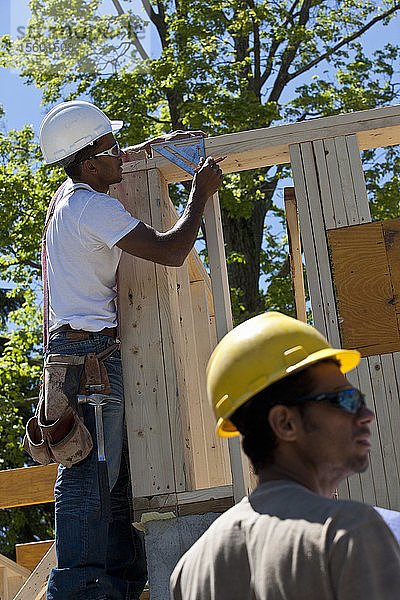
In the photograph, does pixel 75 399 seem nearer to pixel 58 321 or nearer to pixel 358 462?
pixel 58 321

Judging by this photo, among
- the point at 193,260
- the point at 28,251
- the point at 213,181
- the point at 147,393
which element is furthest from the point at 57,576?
the point at 28,251

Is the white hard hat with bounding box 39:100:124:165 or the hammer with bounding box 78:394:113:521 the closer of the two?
the hammer with bounding box 78:394:113:521

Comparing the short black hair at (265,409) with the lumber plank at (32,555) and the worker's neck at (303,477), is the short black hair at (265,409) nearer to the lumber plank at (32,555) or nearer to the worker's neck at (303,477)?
the worker's neck at (303,477)

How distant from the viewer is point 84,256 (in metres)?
3.95

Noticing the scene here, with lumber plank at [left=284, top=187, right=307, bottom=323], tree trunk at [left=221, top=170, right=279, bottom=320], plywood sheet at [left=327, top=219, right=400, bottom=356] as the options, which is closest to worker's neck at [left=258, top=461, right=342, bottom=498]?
plywood sheet at [left=327, top=219, right=400, bottom=356]

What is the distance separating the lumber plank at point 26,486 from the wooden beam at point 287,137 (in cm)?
372

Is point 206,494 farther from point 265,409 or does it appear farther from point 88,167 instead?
point 265,409

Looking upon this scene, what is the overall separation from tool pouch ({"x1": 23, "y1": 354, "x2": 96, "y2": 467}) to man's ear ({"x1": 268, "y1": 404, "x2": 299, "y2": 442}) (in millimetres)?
1919

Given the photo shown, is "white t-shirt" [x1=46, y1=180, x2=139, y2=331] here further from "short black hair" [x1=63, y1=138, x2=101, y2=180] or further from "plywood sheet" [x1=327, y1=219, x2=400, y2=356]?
"plywood sheet" [x1=327, y1=219, x2=400, y2=356]

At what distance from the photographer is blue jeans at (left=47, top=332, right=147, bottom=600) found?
11.7ft

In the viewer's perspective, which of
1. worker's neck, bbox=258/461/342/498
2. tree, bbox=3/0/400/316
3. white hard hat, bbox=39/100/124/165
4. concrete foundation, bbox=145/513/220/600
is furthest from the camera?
tree, bbox=3/0/400/316

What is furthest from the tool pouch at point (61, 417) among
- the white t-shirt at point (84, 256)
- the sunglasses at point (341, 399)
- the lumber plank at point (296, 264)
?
the lumber plank at point (296, 264)

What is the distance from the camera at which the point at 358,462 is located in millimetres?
1880

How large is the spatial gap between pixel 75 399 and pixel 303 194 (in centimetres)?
160
